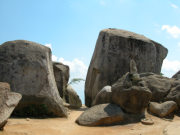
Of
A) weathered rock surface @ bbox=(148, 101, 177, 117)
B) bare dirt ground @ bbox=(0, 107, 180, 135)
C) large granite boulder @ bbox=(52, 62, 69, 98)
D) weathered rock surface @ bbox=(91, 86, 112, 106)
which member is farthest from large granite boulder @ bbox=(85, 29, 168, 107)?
bare dirt ground @ bbox=(0, 107, 180, 135)

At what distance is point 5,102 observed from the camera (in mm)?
3848

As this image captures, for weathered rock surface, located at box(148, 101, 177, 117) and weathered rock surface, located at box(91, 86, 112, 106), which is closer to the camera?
weathered rock surface, located at box(148, 101, 177, 117)

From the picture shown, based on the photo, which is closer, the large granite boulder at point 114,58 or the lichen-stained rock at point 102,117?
the lichen-stained rock at point 102,117

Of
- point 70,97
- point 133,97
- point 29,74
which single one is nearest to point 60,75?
point 70,97

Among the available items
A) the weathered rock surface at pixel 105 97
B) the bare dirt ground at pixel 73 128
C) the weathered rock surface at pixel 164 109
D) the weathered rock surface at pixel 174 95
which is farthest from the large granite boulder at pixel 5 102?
the weathered rock surface at pixel 174 95

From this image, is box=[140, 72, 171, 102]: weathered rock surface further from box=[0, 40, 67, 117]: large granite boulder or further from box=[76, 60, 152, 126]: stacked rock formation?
box=[0, 40, 67, 117]: large granite boulder

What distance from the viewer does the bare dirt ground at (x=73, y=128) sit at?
4.38m

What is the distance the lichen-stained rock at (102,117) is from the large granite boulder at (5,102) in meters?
2.30

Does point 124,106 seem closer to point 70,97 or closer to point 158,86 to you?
point 158,86

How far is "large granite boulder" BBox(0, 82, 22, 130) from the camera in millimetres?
3678

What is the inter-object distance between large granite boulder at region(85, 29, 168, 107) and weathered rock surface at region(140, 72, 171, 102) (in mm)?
2486

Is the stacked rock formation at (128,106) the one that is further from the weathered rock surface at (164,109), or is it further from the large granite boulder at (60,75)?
the large granite boulder at (60,75)

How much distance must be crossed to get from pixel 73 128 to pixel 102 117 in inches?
37.2

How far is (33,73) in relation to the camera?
620cm
